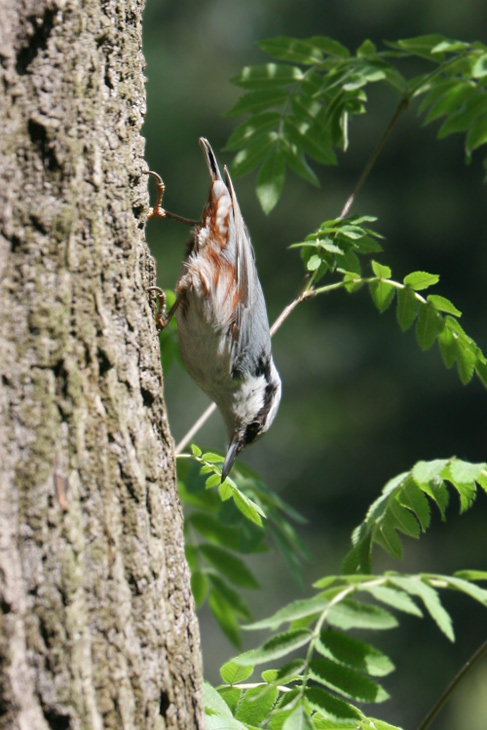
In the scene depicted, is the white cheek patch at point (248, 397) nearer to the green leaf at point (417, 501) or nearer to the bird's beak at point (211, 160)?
the bird's beak at point (211, 160)

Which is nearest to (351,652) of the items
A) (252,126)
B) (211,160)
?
(252,126)

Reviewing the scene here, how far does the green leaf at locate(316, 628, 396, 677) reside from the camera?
3.82ft

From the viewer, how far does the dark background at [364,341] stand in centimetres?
682

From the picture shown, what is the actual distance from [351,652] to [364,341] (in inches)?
246

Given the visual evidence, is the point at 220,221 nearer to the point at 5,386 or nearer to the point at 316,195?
the point at 5,386

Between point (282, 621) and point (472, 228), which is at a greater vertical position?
point (282, 621)

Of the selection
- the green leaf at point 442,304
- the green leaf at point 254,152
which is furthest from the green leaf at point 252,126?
the green leaf at point 442,304

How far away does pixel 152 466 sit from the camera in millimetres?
1378

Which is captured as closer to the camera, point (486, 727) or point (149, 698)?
point (149, 698)

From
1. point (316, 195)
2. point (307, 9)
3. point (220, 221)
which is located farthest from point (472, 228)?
point (220, 221)

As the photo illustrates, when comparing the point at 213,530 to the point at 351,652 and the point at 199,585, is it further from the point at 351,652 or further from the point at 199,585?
the point at 351,652

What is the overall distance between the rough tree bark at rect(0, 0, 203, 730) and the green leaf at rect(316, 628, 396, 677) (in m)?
0.29

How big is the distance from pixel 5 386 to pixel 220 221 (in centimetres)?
193

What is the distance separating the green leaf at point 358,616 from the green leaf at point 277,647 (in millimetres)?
72
